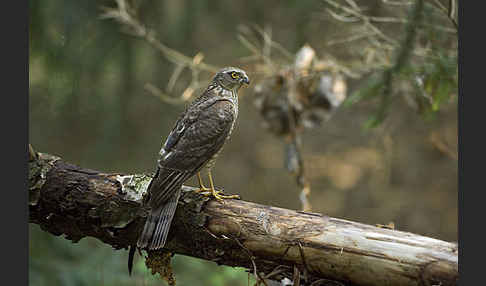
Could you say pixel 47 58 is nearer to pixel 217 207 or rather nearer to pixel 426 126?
pixel 217 207

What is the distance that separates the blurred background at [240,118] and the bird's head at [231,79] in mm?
626

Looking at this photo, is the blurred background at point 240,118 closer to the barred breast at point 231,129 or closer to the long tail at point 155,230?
the long tail at point 155,230

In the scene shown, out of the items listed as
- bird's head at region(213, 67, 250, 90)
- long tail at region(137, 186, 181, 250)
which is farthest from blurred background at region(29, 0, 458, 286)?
bird's head at region(213, 67, 250, 90)

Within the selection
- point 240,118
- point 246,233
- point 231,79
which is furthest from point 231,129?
point 240,118

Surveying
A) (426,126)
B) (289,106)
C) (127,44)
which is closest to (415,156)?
(426,126)

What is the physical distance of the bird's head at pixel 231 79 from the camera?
8.91 ft

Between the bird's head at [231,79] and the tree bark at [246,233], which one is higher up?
the bird's head at [231,79]

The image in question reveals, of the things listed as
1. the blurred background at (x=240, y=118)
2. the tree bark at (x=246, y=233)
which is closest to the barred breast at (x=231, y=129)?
the tree bark at (x=246, y=233)

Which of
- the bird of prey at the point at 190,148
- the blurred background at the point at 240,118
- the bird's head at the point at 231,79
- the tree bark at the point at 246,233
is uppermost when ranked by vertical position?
the blurred background at the point at 240,118

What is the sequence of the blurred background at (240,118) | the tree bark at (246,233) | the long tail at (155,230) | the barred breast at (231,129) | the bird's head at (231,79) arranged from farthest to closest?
the blurred background at (240,118) → the bird's head at (231,79) → the barred breast at (231,129) → the long tail at (155,230) → the tree bark at (246,233)

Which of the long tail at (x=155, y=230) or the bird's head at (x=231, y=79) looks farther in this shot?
the bird's head at (x=231, y=79)

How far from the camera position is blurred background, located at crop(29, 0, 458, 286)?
365 centimetres

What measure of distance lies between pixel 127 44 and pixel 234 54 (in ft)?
6.41

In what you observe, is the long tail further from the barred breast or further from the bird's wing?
the barred breast
